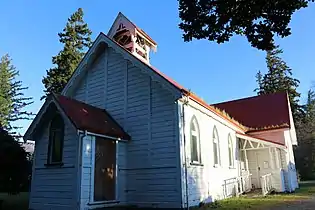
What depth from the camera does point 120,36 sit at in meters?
19.7

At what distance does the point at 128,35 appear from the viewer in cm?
1945

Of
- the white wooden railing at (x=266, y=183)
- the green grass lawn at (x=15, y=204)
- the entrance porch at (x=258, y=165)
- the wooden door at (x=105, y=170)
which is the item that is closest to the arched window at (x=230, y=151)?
A: the entrance porch at (x=258, y=165)

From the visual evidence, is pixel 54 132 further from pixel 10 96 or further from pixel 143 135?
pixel 10 96

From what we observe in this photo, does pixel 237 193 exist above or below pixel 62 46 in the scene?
below


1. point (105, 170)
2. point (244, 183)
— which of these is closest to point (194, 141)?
point (105, 170)

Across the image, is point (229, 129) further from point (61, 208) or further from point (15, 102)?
point (15, 102)

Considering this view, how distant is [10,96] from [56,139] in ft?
140

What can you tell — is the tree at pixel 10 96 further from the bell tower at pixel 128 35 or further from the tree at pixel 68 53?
the bell tower at pixel 128 35

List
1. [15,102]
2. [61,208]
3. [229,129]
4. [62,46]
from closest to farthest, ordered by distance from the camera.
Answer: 1. [61,208]
2. [229,129]
3. [62,46]
4. [15,102]

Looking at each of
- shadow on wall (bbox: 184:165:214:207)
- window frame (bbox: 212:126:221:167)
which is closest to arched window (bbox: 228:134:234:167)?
window frame (bbox: 212:126:221:167)

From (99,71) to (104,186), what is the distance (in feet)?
22.1

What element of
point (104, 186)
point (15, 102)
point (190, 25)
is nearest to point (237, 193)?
point (104, 186)

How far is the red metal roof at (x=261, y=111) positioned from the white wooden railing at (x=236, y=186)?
5781mm

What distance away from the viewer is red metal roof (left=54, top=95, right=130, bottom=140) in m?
11.9
